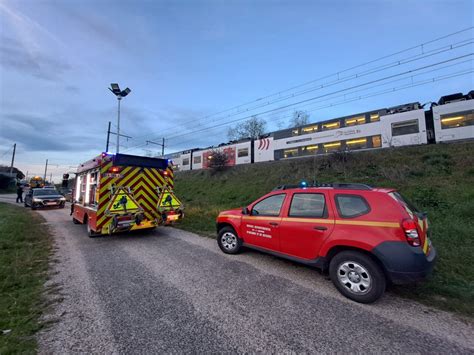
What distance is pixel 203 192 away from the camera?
22.5m

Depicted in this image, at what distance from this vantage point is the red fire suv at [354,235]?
3.00 meters

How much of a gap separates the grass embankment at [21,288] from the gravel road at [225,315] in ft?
0.58

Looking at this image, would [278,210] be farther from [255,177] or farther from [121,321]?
[255,177]

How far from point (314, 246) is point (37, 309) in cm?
411

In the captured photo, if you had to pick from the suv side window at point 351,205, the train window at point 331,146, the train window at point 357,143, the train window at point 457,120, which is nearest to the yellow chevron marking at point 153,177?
the suv side window at point 351,205

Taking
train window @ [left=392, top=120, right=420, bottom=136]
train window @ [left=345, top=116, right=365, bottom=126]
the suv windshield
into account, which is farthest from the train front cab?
the suv windshield

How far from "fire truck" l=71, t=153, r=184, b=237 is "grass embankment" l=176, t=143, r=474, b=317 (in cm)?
168

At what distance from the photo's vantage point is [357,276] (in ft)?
10.8

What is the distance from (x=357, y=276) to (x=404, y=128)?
17.3 meters

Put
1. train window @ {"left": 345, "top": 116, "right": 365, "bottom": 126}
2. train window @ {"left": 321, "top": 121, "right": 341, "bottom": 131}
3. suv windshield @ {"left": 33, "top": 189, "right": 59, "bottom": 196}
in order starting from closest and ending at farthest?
1. suv windshield @ {"left": 33, "top": 189, "right": 59, "bottom": 196}
2. train window @ {"left": 345, "top": 116, "right": 365, "bottom": 126}
3. train window @ {"left": 321, "top": 121, "right": 341, "bottom": 131}

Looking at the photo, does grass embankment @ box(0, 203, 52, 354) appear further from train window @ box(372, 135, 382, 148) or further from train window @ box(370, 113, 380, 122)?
train window @ box(370, 113, 380, 122)

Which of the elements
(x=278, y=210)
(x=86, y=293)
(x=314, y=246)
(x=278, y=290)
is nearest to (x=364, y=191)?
(x=314, y=246)

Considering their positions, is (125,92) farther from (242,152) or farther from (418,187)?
(418,187)

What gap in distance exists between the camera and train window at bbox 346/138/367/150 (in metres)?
17.4
